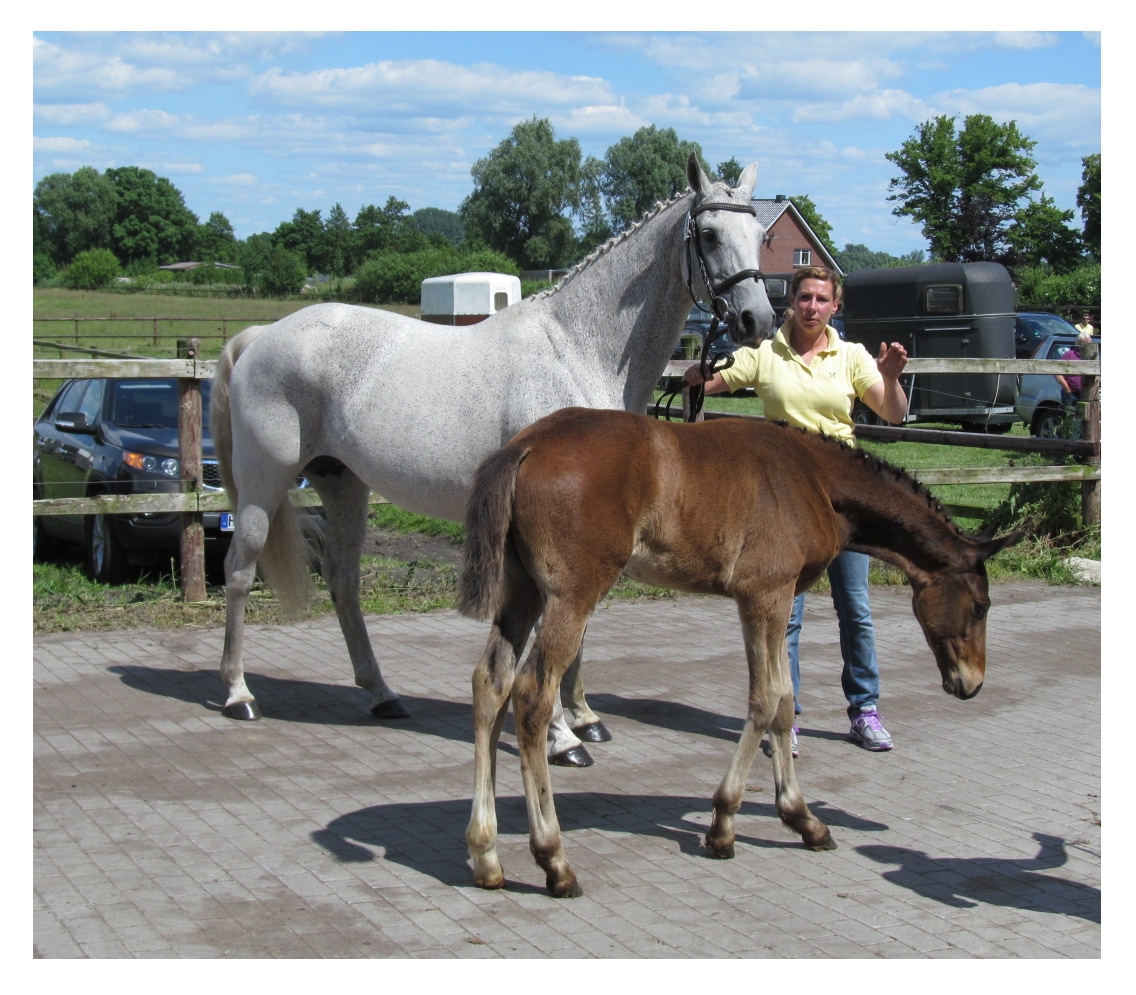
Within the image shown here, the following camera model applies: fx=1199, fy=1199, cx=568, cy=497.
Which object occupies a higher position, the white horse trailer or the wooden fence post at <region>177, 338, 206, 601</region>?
the white horse trailer

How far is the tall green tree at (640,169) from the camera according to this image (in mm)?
66812

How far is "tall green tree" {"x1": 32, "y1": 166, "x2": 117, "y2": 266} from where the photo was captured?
8200cm

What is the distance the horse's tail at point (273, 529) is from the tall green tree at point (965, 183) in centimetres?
6275

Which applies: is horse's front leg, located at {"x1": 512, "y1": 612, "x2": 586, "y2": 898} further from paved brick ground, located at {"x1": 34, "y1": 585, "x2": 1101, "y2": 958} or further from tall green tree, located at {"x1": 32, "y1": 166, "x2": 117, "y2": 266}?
tall green tree, located at {"x1": 32, "y1": 166, "x2": 117, "y2": 266}

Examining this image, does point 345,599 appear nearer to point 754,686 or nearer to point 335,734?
point 335,734

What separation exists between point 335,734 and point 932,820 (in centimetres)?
284

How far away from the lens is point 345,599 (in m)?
Result: 6.45

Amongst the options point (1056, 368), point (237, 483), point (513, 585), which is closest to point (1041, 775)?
point (513, 585)

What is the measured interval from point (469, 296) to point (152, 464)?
7.67 meters

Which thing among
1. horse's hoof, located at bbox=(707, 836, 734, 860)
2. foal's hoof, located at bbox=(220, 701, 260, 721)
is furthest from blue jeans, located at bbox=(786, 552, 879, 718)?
foal's hoof, located at bbox=(220, 701, 260, 721)

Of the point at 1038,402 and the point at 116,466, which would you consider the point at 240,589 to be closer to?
the point at 116,466

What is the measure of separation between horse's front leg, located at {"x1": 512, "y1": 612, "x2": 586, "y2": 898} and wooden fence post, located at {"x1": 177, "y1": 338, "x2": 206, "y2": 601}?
5147 mm

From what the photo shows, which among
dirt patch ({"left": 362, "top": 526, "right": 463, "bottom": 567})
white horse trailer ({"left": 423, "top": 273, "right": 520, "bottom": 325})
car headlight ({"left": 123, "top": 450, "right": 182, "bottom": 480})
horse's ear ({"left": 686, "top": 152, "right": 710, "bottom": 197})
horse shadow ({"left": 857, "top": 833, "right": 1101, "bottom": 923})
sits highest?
white horse trailer ({"left": 423, "top": 273, "right": 520, "bottom": 325})

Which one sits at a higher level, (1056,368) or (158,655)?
(1056,368)
